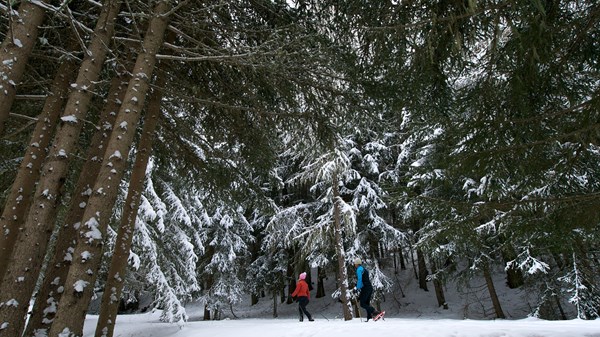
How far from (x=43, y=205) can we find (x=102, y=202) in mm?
678

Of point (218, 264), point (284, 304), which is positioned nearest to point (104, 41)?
point (218, 264)

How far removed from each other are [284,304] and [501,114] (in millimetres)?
21310

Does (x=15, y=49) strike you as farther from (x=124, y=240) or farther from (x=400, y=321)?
(x=400, y=321)

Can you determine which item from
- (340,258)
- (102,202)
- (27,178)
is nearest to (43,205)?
(102,202)

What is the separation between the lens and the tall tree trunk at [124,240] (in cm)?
522

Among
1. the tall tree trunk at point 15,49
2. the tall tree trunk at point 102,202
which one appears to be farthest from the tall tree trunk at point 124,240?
the tall tree trunk at point 15,49

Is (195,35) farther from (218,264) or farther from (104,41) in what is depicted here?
(218,264)

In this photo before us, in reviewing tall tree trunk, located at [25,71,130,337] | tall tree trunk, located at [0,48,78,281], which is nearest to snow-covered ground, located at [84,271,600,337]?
tall tree trunk, located at [25,71,130,337]

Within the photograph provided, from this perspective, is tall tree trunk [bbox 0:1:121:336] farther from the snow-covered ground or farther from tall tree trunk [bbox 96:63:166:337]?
the snow-covered ground

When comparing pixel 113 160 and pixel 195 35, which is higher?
pixel 195 35

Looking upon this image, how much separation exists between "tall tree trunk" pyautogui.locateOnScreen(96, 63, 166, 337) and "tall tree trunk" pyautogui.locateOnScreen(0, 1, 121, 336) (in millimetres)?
937

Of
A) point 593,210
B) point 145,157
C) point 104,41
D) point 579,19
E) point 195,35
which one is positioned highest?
point 195,35

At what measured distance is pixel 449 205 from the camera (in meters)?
5.49

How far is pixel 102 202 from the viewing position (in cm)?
400
